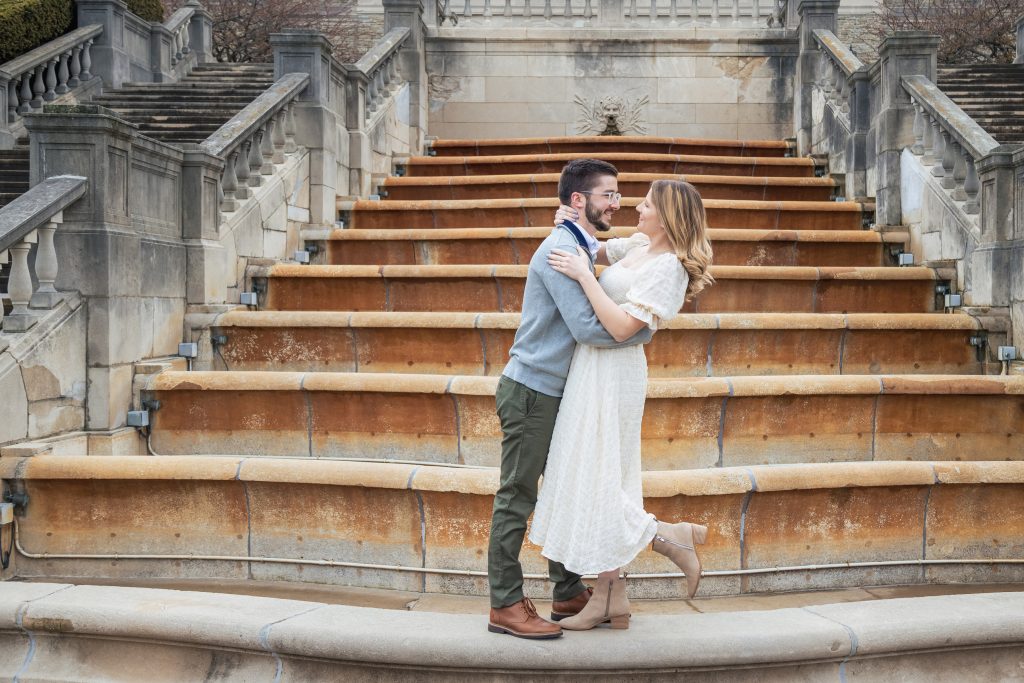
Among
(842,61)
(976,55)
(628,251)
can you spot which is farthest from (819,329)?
(976,55)

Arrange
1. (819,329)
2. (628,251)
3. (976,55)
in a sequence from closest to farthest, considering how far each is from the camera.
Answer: (628,251), (819,329), (976,55)

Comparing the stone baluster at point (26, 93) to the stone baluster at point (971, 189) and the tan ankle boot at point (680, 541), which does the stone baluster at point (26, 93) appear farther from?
the tan ankle boot at point (680, 541)

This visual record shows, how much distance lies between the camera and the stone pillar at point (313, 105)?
9570 millimetres

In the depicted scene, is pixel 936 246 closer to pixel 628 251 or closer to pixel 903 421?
pixel 903 421

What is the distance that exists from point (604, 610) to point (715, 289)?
416cm

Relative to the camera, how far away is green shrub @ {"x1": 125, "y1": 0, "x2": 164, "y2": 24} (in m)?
15.9

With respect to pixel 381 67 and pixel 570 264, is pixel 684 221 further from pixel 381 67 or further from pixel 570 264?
pixel 381 67

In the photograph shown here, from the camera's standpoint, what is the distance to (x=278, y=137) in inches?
364

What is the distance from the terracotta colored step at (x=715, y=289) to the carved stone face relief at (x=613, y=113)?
25.2 ft

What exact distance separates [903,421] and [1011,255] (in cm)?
191

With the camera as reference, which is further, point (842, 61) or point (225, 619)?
point (842, 61)

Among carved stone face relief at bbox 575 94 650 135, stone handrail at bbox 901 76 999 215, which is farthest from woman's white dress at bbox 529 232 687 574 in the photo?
carved stone face relief at bbox 575 94 650 135

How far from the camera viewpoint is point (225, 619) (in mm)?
3834

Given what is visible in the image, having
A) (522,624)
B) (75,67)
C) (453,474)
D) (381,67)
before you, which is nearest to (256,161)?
(381,67)
